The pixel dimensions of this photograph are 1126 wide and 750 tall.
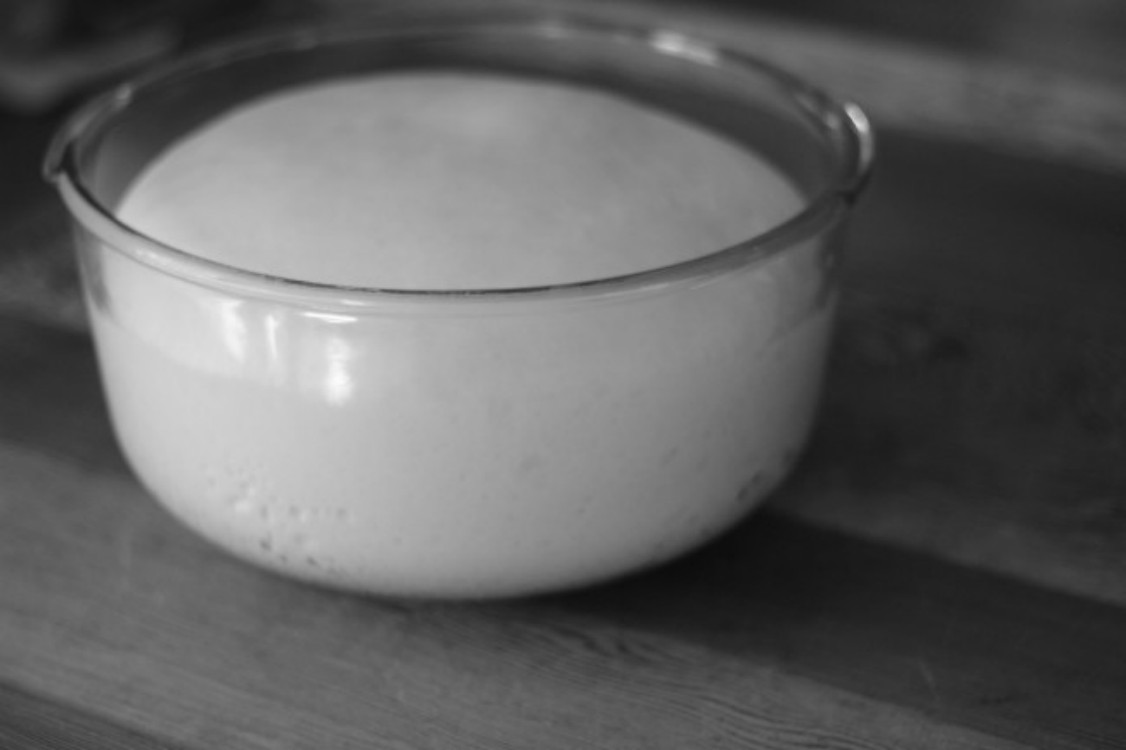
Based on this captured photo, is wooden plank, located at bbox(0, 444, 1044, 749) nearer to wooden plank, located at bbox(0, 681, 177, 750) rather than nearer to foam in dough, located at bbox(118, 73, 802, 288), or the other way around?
wooden plank, located at bbox(0, 681, 177, 750)

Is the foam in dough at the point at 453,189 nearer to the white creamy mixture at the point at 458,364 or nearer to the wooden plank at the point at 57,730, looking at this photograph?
the white creamy mixture at the point at 458,364

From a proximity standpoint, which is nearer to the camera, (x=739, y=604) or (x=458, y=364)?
(x=458, y=364)

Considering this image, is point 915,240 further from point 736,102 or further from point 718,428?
point 718,428

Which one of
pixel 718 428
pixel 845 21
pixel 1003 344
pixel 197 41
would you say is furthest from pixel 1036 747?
pixel 197 41

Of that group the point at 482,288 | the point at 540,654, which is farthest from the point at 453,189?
the point at 540,654

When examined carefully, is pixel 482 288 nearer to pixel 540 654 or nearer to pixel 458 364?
pixel 458 364

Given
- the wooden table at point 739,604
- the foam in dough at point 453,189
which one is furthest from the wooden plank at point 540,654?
the foam in dough at point 453,189
